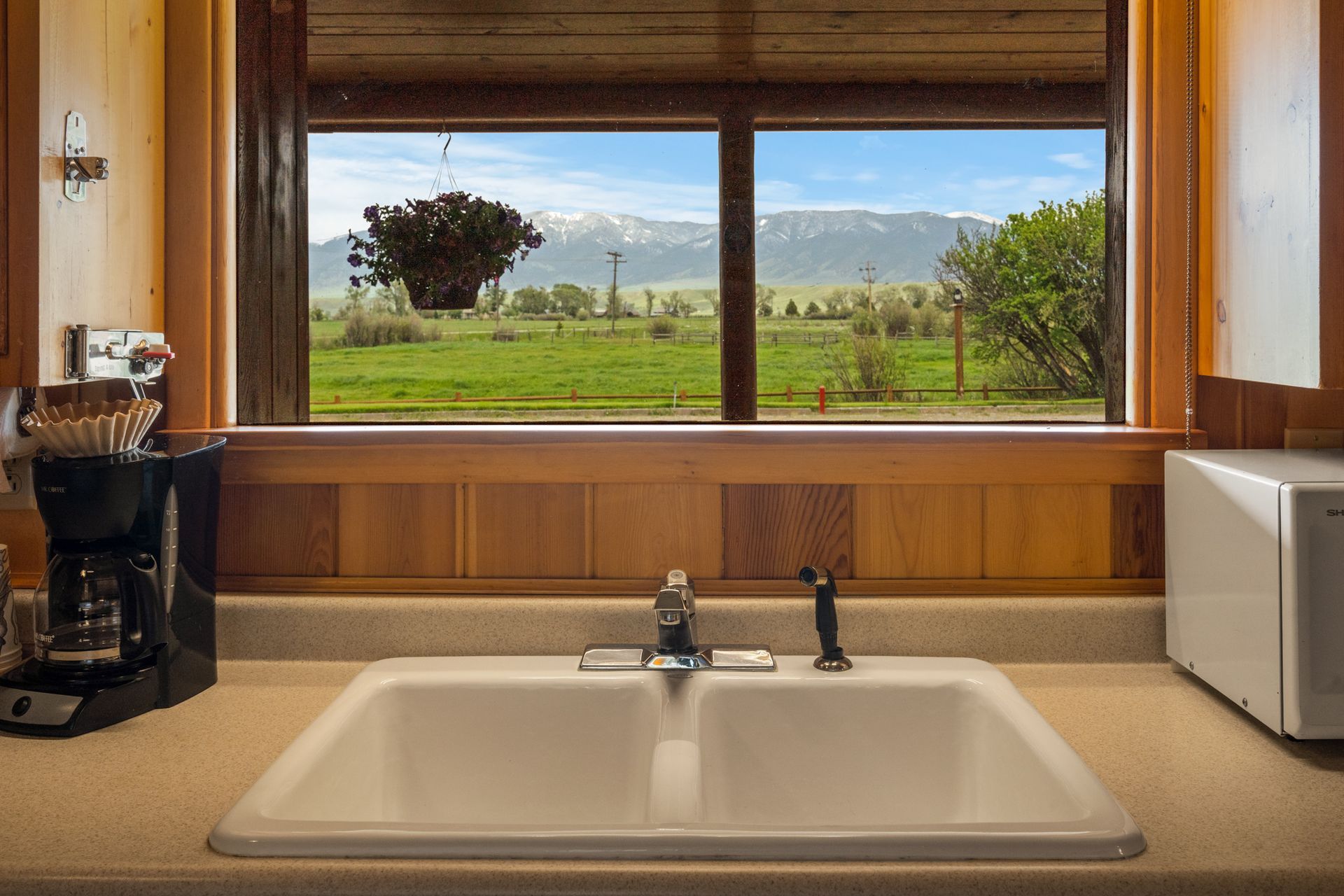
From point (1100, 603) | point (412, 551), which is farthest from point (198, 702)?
point (1100, 603)

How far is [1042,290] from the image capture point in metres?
1.58

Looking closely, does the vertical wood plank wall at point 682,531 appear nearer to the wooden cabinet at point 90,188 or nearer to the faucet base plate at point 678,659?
the faucet base plate at point 678,659

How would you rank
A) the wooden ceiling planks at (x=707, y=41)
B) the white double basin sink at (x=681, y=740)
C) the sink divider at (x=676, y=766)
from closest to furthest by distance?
the sink divider at (x=676, y=766)
the white double basin sink at (x=681, y=740)
the wooden ceiling planks at (x=707, y=41)

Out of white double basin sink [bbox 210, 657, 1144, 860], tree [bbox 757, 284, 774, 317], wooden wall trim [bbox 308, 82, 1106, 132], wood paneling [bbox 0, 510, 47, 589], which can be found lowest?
white double basin sink [bbox 210, 657, 1144, 860]

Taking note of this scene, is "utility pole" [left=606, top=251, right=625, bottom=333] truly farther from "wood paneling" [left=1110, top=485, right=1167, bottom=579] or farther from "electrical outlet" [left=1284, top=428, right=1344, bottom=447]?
"electrical outlet" [left=1284, top=428, right=1344, bottom=447]

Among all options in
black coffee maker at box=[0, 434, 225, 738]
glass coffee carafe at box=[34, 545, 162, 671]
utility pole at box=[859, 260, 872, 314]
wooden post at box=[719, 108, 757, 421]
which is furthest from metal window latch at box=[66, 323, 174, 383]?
utility pole at box=[859, 260, 872, 314]

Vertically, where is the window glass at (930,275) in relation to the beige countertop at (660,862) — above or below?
above

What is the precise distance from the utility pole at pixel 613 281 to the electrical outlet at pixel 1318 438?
40.0 inches

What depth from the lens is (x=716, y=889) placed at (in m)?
0.82

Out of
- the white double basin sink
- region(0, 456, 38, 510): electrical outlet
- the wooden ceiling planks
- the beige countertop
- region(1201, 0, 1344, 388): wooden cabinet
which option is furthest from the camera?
the wooden ceiling planks

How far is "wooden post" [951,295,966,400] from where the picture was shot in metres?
1.58

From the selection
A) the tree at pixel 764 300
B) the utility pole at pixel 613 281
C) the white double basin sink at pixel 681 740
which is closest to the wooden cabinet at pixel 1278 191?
the white double basin sink at pixel 681 740

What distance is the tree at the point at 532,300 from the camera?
5.30 ft

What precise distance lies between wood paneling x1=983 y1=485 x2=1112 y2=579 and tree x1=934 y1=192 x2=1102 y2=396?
0.68ft
